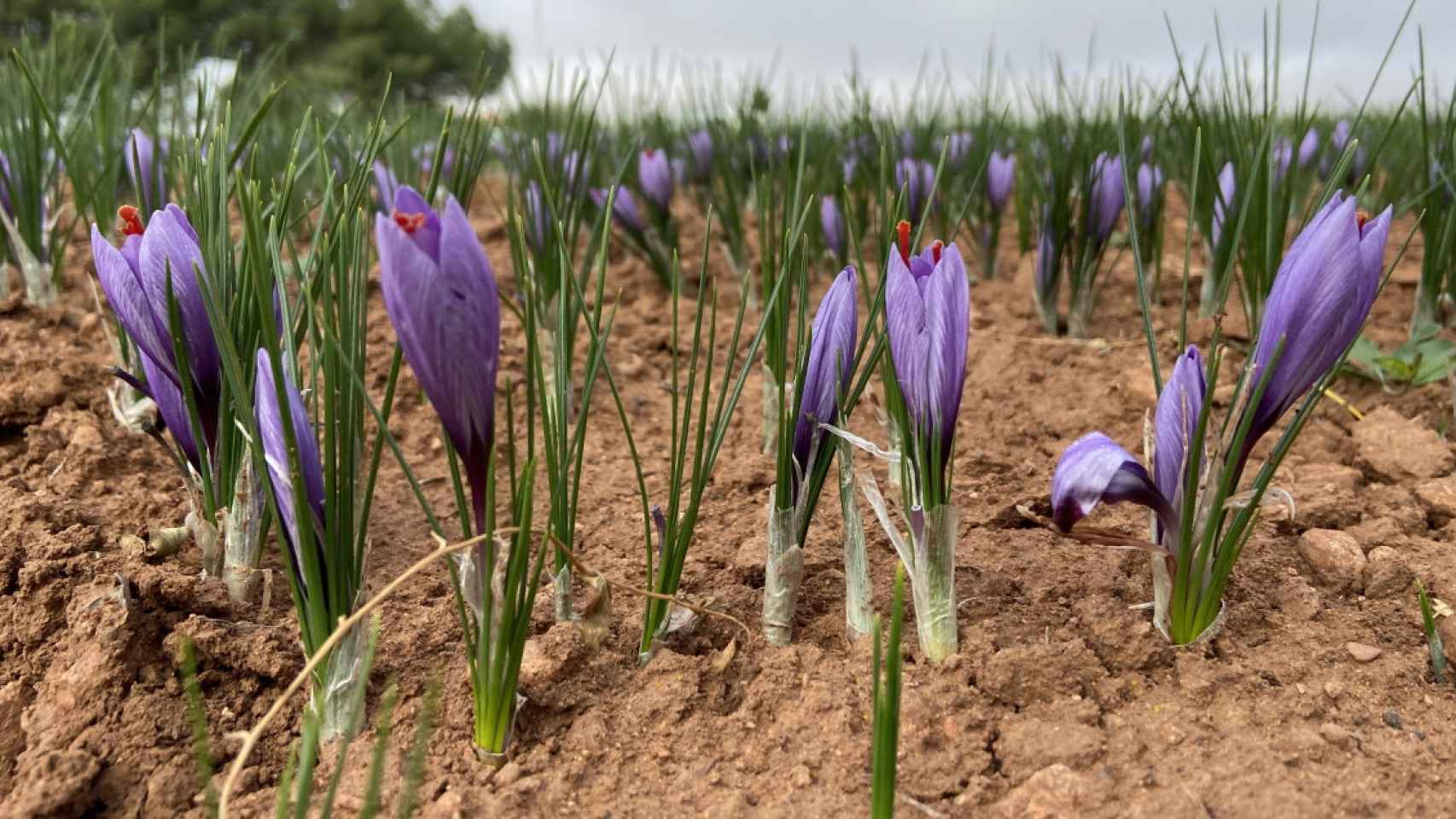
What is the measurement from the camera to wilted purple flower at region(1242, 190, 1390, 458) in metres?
1.06

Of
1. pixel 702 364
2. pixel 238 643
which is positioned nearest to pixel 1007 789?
pixel 238 643

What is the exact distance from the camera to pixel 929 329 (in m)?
1.11

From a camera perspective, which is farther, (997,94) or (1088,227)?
(997,94)

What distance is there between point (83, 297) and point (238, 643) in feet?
5.92

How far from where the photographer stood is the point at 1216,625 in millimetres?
1271

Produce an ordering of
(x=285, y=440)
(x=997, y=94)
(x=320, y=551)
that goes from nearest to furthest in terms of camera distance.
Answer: (x=285, y=440)
(x=320, y=551)
(x=997, y=94)

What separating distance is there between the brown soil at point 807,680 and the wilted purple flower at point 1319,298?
1.02ft

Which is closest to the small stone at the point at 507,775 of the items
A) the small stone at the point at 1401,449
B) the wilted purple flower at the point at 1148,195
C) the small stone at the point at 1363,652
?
the small stone at the point at 1363,652

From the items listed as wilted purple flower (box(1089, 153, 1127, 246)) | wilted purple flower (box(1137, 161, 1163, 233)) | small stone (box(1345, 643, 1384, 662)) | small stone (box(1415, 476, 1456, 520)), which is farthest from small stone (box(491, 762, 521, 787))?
wilted purple flower (box(1137, 161, 1163, 233))

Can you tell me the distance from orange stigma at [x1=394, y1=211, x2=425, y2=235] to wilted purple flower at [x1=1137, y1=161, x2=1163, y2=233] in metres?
2.16

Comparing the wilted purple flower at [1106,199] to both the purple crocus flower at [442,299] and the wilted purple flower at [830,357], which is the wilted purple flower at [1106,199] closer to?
the wilted purple flower at [830,357]

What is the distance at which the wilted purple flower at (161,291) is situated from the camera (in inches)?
47.6

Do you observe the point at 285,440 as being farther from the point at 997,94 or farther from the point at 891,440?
the point at 997,94

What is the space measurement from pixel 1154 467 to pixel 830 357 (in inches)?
15.0
